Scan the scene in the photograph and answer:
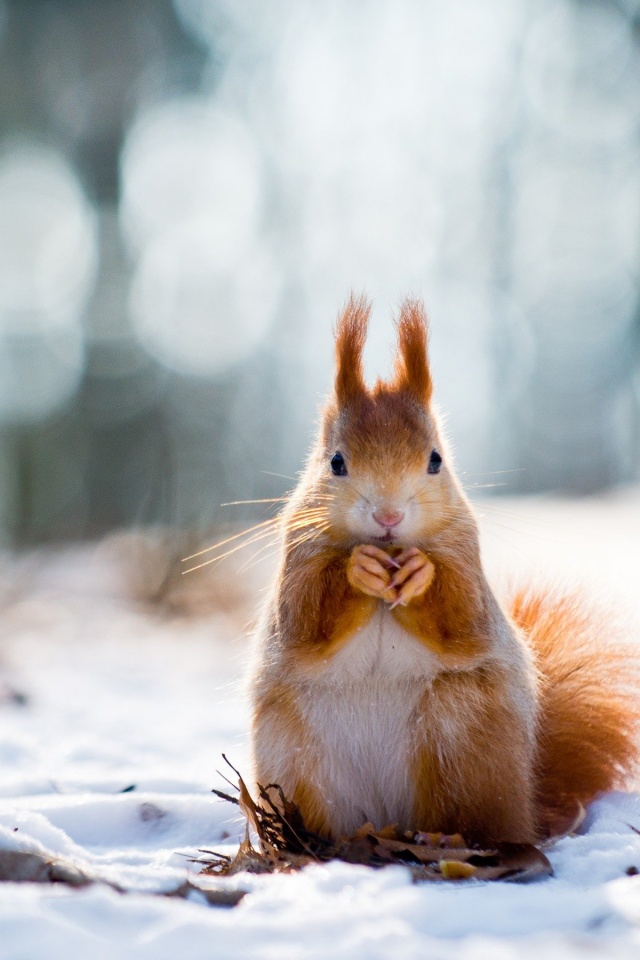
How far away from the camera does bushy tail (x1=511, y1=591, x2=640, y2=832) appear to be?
5.48 feet

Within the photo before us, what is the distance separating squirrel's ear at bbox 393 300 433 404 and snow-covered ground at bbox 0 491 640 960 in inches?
11.0

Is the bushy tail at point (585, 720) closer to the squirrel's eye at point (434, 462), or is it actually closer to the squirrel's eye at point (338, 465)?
the squirrel's eye at point (434, 462)

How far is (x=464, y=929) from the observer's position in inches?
36.5

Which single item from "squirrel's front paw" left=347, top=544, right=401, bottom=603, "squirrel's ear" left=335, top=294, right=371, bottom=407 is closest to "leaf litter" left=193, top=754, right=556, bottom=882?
"squirrel's front paw" left=347, top=544, right=401, bottom=603

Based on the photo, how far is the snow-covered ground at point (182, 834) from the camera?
86 cm

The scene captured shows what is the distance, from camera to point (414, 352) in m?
1.82

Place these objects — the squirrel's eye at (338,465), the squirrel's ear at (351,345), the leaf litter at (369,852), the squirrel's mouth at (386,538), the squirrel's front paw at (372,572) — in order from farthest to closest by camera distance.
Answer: the squirrel's ear at (351,345) → the squirrel's eye at (338,465) → the squirrel's mouth at (386,538) → the squirrel's front paw at (372,572) → the leaf litter at (369,852)

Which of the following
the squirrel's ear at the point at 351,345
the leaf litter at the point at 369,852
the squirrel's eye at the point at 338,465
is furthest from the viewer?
the squirrel's ear at the point at 351,345

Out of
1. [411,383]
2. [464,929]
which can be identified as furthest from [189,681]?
[464,929]

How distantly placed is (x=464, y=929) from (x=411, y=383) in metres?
1.10

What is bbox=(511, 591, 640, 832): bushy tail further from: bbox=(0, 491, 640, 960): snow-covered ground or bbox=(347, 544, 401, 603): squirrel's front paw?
bbox=(347, 544, 401, 603): squirrel's front paw

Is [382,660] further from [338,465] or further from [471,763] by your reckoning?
[338,465]

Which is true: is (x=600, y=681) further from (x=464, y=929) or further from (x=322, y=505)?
(x=464, y=929)

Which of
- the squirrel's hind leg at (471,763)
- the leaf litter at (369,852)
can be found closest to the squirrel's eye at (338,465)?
the squirrel's hind leg at (471,763)
